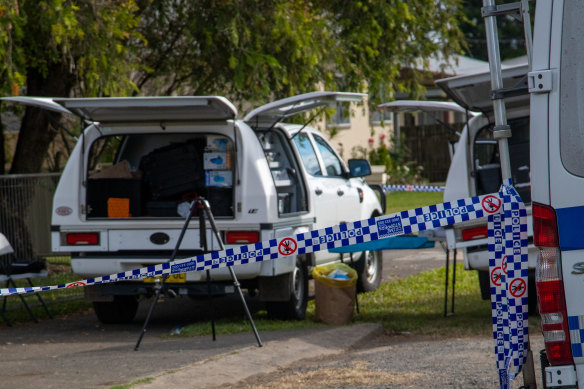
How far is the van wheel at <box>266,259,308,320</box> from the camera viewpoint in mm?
9594

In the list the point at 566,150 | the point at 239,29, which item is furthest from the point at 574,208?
the point at 239,29

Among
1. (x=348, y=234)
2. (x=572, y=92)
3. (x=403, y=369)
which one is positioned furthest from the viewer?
(x=403, y=369)

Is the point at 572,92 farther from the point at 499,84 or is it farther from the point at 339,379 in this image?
the point at 339,379

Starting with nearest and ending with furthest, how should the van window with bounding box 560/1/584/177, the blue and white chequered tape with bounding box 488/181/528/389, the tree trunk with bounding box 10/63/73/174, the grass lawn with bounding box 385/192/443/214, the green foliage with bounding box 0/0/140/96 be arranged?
the van window with bounding box 560/1/584/177, the blue and white chequered tape with bounding box 488/181/528/389, the green foliage with bounding box 0/0/140/96, the tree trunk with bounding box 10/63/73/174, the grass lawn with bounding box 385/192/443/214

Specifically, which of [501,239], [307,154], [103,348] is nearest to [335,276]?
[307,154]

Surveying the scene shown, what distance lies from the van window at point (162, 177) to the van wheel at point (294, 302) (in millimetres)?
1002

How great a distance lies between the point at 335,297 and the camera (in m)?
9.54

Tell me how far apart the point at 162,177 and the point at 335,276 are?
2053 millimetres

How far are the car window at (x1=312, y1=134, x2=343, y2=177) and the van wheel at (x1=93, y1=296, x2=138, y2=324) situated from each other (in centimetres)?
265

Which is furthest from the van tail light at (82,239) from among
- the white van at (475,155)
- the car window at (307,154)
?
the white van at (475,155)

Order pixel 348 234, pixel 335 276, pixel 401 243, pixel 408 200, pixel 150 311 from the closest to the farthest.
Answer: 1. pixel 348 234
2. pixel 150 311
3. pixel 401 243
4. pixel 335 276
5. pixel 408 200

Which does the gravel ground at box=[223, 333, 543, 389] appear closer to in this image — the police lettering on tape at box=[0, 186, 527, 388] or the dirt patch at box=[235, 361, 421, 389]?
the dirt patch at box=[235, 361, 421, 389]

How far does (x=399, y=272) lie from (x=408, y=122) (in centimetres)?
2343

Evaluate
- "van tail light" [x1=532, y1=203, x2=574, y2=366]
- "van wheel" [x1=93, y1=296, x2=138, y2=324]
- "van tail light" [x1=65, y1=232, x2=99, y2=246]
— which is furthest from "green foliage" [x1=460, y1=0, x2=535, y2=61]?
"van tail light" [x1=532, y1=203, x2=574, y2=366]
